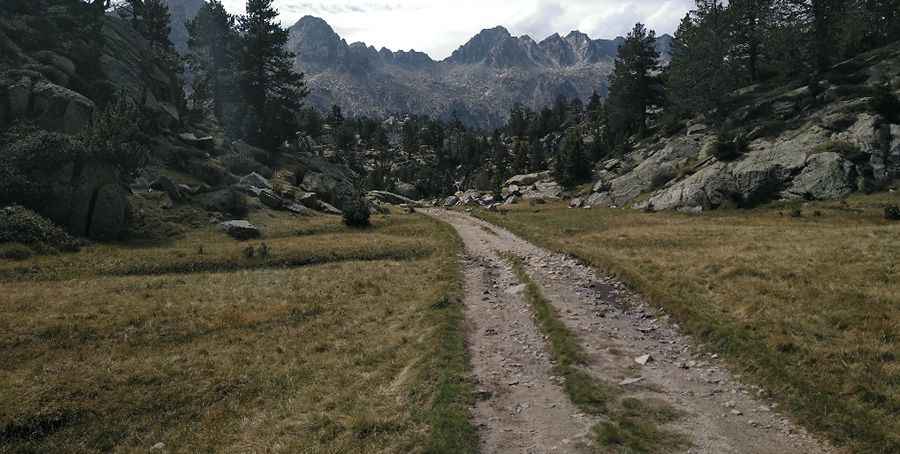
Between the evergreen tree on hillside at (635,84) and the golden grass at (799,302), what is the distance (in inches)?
2370

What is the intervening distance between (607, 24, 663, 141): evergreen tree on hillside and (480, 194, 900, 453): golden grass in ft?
197

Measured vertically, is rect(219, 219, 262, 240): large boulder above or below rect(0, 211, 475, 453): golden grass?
above

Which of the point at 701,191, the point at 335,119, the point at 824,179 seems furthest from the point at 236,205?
the point at 335,119

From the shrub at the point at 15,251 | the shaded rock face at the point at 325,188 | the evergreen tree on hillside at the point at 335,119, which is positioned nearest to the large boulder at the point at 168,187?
the shrub at the point at 15,251

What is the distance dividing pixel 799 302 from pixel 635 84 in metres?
81.9

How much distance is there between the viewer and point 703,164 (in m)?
57.4

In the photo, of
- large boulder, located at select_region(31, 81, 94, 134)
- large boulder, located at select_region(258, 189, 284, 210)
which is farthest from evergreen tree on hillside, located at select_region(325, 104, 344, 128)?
large boulder, located at select_region(31, 81, 94, 134)

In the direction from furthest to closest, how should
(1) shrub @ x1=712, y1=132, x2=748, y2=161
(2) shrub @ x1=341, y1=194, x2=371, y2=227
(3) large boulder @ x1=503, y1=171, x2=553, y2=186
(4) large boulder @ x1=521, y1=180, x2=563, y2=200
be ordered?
(3) large boulder @ x1=503, y1=171, x2=553, y2=186 → (4) large boulder @ x1=521, y1=180, x2=563, y2=200 → (1) shrub @ x1=712, y1=132, x2=748, y2=161 → (2) shrub @ x1=341, y1=194, x2=371, y2=227

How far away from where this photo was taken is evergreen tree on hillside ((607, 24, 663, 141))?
3474 inches

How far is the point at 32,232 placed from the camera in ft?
98.8

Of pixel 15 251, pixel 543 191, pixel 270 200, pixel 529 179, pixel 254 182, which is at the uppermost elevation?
pixel 529 179

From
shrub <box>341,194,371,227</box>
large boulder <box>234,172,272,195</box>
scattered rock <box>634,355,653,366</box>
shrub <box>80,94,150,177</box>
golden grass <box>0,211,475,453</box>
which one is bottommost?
golden grass <box>0,211,475,453</box>

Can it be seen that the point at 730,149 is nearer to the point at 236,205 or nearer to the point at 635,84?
the point at 635,84

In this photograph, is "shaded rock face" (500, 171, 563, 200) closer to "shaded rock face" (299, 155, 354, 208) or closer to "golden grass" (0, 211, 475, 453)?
"shaded rock face" (299, 155, 354, 208)
